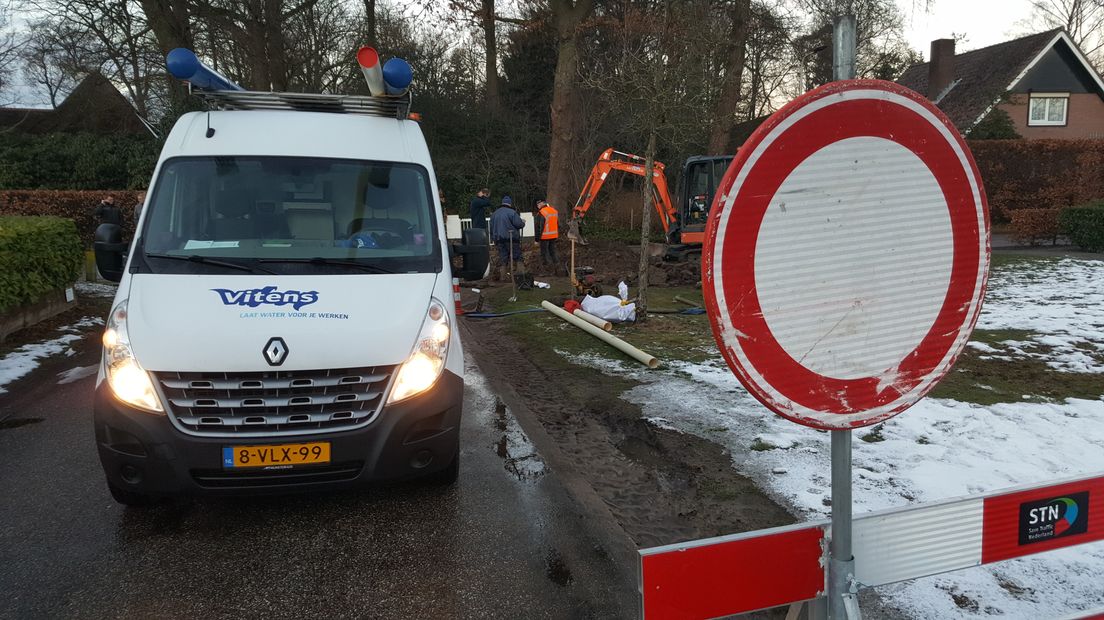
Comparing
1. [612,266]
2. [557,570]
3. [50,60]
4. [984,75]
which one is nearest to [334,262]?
[557,570]

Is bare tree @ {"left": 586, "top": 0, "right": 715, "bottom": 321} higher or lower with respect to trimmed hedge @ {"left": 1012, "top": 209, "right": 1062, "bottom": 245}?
higher

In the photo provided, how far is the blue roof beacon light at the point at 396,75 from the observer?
5.20m

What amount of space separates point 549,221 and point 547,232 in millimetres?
287

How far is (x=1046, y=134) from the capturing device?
32125mm

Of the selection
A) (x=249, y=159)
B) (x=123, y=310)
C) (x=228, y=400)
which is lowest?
(x=228, y=400)

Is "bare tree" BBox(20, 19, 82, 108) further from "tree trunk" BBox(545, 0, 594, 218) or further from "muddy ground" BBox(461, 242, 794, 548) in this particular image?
"muddy ground" BBox(461, 242, 794, 548)

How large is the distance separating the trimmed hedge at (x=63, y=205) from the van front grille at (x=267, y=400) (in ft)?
54.3

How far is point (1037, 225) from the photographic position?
20984 millimetres

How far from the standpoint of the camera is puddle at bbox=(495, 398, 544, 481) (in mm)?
5125

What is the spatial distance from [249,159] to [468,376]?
3.83 metres

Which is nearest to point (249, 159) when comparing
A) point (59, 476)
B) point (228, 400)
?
point (228, 400)

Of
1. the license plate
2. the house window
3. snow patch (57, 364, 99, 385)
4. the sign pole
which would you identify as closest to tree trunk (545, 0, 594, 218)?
snow patch (57, 364, 99, 385)

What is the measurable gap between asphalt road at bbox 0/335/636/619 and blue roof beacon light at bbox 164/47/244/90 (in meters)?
3.00

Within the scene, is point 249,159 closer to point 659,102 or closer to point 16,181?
point 659,102
